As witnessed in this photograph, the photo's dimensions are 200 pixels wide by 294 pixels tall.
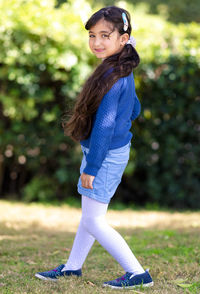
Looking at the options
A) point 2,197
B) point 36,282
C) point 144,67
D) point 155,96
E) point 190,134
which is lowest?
point 2,197

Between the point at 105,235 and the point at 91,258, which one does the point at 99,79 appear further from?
the point at 91,258

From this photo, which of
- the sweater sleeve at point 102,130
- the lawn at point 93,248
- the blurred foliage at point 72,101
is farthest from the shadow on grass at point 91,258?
the blurred foliage at point 72,101

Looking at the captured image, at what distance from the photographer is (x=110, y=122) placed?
2545 mm

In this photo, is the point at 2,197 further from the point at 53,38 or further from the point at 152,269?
the point at 152,269

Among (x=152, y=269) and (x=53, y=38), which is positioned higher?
(x=53, y=38)

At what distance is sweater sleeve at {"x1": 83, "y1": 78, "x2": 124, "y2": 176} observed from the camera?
253 cm

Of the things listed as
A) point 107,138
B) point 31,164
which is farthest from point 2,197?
point 107,138

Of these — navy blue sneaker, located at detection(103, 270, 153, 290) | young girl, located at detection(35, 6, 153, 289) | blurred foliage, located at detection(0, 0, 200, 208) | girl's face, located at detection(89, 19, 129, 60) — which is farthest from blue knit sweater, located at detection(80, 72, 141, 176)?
blurred foliage, located at detection(0, 0, 200, 208)

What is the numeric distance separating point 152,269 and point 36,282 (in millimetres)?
853

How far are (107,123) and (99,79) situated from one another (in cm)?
28

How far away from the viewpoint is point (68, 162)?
21.0 feet

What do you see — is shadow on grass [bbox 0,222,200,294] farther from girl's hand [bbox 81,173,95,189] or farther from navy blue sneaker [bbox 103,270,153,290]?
girl's hand [bbox 81,173,95,189]

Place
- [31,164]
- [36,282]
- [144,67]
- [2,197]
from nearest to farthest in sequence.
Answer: [36,282] → [144,67] → [31,164] → [2,197]

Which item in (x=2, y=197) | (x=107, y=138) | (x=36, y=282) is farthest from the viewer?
(x=2, y=197)
